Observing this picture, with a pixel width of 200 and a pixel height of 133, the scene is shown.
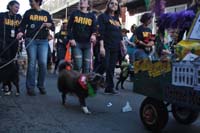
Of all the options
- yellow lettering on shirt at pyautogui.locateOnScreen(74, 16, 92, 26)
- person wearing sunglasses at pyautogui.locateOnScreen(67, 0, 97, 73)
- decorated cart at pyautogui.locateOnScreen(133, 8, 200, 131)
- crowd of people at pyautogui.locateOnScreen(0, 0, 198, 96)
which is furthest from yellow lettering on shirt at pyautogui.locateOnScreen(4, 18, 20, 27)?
decorated cart at pyautogui.locateOnScreen(133, 8, 200, 131)

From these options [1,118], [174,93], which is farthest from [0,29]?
[174,93]

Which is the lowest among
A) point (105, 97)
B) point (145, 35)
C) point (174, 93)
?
point (105, 97)

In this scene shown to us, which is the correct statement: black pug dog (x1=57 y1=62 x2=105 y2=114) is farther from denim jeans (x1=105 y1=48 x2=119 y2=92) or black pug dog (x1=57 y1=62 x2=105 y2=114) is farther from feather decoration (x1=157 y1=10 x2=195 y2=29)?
denim jeans (x1=105 y1=48 x2=119 y2=92)

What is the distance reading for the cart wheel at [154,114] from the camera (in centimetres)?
640

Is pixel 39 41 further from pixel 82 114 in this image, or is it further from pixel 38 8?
pixel 82 114

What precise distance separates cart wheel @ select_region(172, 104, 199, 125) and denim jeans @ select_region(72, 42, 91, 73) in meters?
2.74

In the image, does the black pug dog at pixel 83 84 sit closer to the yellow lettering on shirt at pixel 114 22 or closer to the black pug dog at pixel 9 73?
the black pug dog at pixel 9 73

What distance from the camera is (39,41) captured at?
9867 mm

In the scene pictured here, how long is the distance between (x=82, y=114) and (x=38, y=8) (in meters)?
2.96

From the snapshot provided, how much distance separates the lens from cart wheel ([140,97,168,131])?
6402 millimetres

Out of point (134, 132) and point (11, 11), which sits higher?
point (11, 11)

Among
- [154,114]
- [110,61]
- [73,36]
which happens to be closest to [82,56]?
[73,36]

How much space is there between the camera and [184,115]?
23.7 ft

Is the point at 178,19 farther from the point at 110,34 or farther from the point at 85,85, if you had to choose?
the point at 110,34
